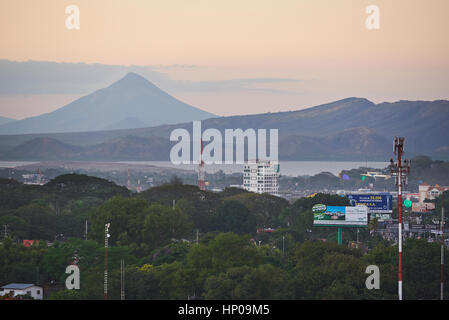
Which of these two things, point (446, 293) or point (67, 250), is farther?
point (67, 250)

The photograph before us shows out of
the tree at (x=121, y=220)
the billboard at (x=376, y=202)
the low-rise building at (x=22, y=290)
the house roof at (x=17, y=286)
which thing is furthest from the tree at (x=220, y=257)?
the billboard at (x=376, y=202)

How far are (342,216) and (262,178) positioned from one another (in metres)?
90.7

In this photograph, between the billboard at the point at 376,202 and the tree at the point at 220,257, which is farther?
the billboard at the point at 376,202

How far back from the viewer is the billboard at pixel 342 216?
47562 mm

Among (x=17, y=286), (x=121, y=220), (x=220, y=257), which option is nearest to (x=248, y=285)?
(x=220, y=257)

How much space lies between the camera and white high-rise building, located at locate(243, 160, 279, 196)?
13875cm

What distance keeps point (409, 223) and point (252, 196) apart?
14499 mm

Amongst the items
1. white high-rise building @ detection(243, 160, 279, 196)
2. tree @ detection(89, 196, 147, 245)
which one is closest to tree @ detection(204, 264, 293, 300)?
tree @ detection(89, 196, 147, 245)

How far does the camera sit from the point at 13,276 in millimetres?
A: 34188

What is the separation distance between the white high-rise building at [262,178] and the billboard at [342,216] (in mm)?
89059

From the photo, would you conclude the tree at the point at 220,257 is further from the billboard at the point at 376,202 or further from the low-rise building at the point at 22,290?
the billboard at the point at 376,202

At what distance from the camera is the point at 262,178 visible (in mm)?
138875
